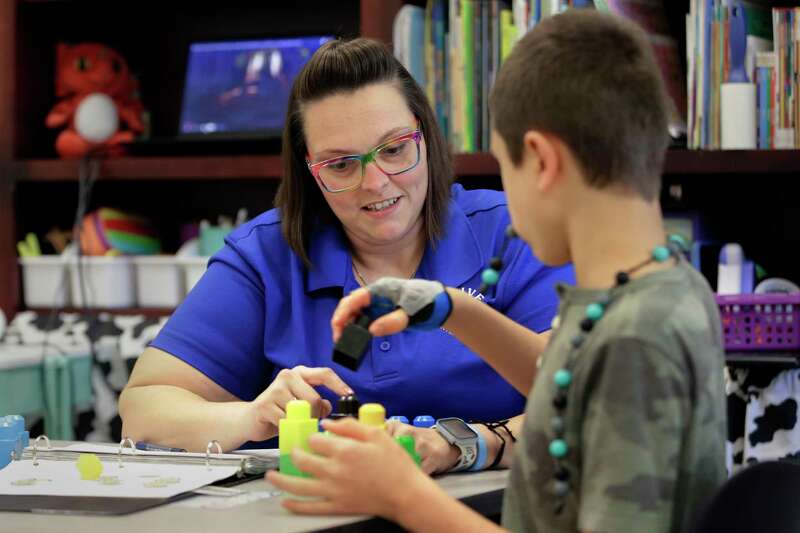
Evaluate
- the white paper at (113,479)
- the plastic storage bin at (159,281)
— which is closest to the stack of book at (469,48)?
the plastic storage bin at (159,281)

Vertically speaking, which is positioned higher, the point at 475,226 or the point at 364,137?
the point at 364,137

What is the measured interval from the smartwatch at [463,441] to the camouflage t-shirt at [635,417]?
1.23ft

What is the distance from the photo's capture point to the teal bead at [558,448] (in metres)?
0.94

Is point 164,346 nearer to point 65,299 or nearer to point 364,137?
point 364,137

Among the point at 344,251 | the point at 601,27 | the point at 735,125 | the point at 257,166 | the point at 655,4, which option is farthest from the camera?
the point at 257,166

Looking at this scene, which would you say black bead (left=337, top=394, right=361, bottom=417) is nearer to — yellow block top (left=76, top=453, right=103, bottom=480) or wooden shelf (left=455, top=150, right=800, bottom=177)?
yellow block top (left=76, top=453, right=103, bottom=480)

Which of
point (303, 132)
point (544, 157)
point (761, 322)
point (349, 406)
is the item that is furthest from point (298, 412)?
point (761, 322)

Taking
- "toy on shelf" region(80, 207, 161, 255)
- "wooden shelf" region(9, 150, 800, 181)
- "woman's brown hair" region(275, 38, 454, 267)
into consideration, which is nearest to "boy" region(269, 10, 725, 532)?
"woman's brown hair" region(275, 38, 454, 267)

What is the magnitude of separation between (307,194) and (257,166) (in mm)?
854

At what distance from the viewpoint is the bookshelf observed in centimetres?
249

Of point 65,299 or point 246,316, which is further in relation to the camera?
point 65,299

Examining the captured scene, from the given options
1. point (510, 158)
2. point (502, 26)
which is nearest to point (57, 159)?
point (502, 26)

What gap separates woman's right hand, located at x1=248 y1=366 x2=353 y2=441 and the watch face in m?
0.13

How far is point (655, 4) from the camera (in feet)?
7.77
